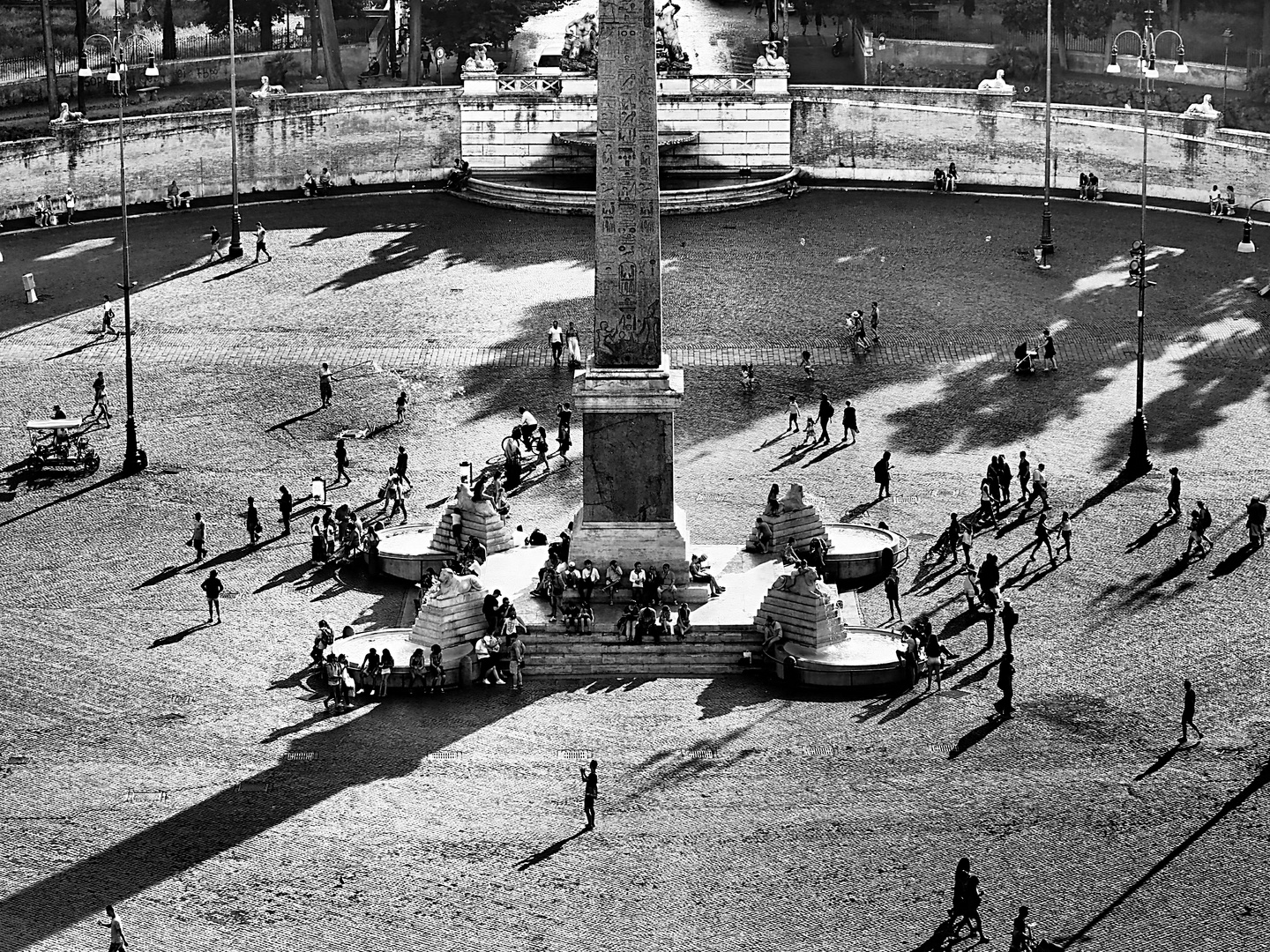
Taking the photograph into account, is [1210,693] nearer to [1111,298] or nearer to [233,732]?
[233,732]

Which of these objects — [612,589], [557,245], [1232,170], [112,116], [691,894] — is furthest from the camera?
[112,116]

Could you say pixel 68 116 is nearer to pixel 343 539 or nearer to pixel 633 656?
pixel 343 539

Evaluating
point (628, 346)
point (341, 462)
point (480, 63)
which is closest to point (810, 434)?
point (341, 462)

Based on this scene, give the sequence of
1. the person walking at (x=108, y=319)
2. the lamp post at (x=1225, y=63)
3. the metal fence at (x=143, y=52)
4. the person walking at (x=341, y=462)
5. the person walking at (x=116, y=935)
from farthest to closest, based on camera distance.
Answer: the lamp post at (x=1225, y=63) → the metal fence at (x=143, y=52) → the person walking at (x=108, y=319) → the person walking at (x=341, y=462) → the person walking at (x=116, y=935)

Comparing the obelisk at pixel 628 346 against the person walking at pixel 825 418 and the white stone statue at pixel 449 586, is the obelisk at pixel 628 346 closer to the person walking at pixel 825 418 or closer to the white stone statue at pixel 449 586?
the white stone statue at pixel 449 586

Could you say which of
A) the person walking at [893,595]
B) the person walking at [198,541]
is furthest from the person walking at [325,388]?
the person walking at [893,595]

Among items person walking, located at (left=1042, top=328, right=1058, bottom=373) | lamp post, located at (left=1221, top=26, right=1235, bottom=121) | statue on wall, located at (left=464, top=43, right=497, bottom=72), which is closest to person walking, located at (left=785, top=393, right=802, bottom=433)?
person walking, located at (left=1042, top=328, right=1058, bottom=373)

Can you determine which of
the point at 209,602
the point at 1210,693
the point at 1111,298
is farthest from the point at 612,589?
the point at 1111,298
